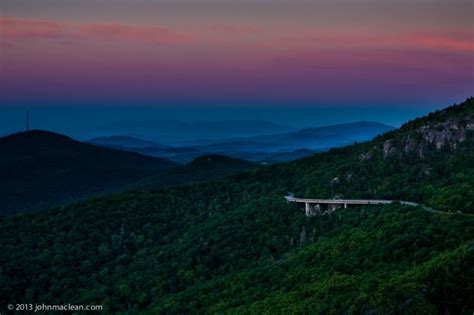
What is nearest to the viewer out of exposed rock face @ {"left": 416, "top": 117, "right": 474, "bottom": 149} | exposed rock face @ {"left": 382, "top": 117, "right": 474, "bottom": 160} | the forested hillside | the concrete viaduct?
the forested hillside

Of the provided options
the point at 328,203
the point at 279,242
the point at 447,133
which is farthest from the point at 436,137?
the point at 279,242

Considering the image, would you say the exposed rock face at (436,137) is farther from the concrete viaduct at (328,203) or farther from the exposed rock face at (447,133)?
the concrete viaduct at (328,203)

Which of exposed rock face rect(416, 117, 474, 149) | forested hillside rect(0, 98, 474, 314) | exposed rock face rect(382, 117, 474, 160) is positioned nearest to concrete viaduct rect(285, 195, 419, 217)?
forested hillside rect(0, 98, 474, 314)

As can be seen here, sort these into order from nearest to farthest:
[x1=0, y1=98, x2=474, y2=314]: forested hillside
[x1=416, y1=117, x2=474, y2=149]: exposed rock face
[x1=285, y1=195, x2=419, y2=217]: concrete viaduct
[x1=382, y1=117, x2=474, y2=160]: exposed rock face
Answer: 1. [x1=0, y1=98, x2=474, y2=314]: forested hillside
2. [x1=285, y1=195, x2=419, y2=217]: concrete viaduct
3. [x1=416, y1=117, x2=474, y2=149]: exposed rock face
4. [x1=382, y1=117, x2=474, y2=160]: exposed rock face

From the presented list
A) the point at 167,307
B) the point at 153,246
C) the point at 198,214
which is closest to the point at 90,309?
the point at 167,307

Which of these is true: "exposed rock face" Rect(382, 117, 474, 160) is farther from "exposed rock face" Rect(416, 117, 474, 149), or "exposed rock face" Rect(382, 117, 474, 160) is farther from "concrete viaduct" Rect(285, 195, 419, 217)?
"concrete viaduct" Rect(285, 195, 419, 217)

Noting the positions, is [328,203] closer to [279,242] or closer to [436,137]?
[279,242]

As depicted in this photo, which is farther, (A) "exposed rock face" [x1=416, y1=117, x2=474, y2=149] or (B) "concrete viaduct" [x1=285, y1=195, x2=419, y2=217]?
(A) "exposed rock face" [x1=416, y1=117, x2=474, y2=149]

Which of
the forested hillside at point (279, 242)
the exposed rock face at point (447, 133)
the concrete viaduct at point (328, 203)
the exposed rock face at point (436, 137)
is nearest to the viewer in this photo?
the forested hillside at point (279, 242)

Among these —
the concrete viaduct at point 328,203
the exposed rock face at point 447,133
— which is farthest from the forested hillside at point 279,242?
the concrete viaduct at point 328,203
